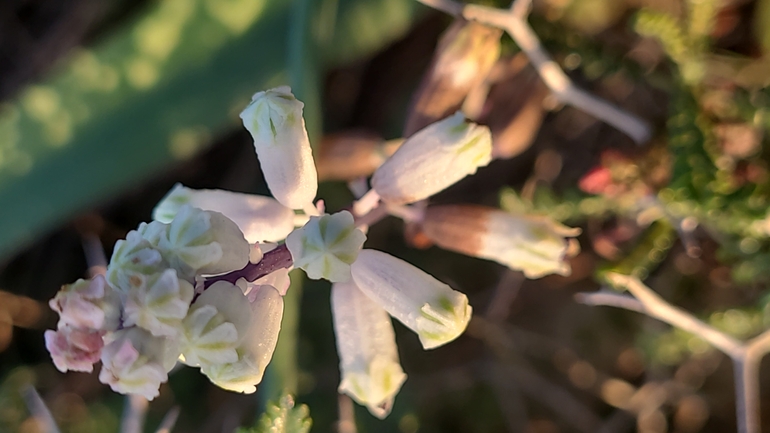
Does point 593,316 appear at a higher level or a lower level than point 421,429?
higher

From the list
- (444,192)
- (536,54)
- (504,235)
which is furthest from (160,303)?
(444,192)

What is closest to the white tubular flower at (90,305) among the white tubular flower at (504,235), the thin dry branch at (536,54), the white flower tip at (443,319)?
the white flower tip at (443,319)

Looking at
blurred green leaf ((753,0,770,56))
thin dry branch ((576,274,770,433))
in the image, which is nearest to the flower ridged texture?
thin dry branch ((576,274,770,433))

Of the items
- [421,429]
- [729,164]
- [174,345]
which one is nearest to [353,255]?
[174,345]

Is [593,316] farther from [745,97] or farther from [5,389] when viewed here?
[5,389]

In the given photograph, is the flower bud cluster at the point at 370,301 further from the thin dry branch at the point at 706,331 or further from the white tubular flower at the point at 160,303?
the thin dry branch at the point at 706,331

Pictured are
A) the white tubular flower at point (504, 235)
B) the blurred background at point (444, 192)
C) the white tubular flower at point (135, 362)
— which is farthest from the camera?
the blurred background at point (444, 192)
